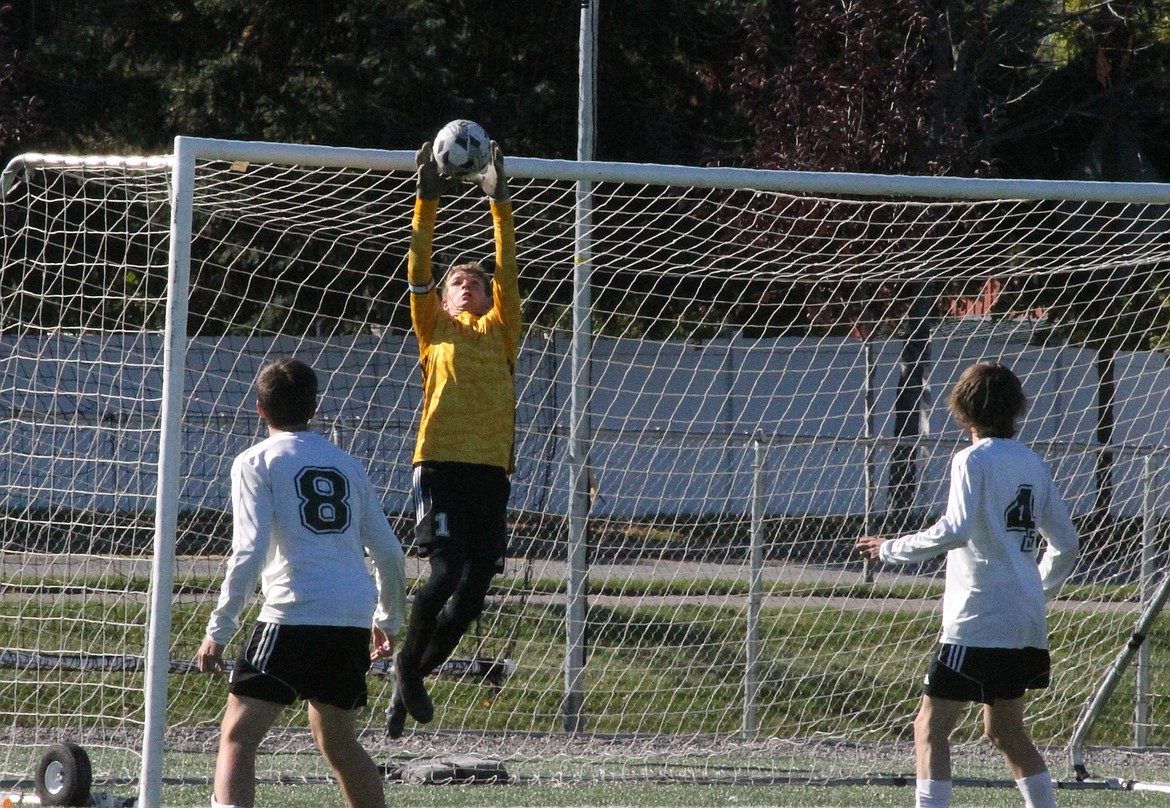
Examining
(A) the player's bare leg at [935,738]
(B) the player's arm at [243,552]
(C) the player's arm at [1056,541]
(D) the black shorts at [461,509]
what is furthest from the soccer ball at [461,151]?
(A) the player's bare leg at [935,738]

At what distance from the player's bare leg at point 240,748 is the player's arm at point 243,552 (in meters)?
0.18

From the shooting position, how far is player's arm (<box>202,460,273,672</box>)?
13.4ft

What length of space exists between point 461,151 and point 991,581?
Result: 2435mm

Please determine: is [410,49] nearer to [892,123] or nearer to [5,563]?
[892,123]

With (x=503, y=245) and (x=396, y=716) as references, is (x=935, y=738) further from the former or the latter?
(x=503, y=245)

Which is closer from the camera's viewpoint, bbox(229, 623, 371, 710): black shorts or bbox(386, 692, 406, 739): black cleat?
bbox(229, 623, 371, 710): black shorts

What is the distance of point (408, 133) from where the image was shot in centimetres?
1444

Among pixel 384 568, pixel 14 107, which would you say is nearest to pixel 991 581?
pixel 384 568

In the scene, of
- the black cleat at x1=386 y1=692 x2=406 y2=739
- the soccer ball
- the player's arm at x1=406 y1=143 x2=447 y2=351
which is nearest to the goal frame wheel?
the black cleat at x1=386 y1=692 x2=406 y2=739

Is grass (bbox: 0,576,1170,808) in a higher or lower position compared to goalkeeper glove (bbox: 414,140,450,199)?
lower

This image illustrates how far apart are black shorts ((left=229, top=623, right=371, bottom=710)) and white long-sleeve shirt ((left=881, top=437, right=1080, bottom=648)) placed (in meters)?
1.79

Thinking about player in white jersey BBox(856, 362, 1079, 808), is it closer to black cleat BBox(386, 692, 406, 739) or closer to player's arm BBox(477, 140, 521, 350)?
player's arm BBox(477, 140, 521, 350)

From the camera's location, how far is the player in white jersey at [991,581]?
4.47 m

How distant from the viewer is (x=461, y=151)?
202 inches
